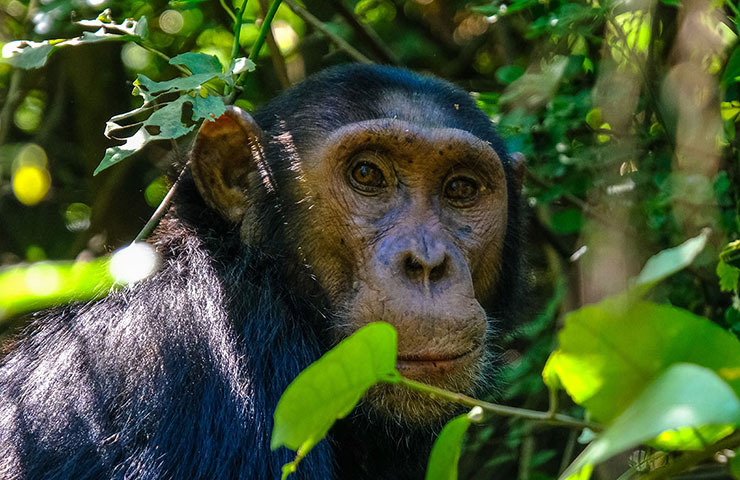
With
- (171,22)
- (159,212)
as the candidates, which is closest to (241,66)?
(159,212)

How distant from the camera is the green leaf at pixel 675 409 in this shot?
1263 millimetres

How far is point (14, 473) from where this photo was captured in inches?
140

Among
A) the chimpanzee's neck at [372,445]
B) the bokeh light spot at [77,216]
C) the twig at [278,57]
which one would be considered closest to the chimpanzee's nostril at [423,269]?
the chimpanzee's neck at [372,445]

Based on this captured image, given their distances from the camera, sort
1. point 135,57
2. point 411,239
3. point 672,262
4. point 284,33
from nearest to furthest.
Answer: point 672,262
point 411,239
point 135,57
point 284,33

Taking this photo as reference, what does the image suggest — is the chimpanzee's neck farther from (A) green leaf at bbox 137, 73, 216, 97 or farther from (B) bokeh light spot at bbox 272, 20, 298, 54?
(B) bokeh light spot at bbox 272, 20, 298, 54

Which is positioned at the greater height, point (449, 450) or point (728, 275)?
point (449, 450)

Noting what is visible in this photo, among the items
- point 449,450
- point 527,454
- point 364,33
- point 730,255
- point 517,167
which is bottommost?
point 527,454

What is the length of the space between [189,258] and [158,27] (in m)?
3.93

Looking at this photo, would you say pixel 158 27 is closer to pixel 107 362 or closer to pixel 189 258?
pixel 189 258

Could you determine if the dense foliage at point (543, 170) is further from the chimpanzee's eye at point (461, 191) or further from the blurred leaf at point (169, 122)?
the chimpanzee's eye at point (461, 191)

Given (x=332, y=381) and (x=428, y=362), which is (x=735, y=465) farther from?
(x=428, y=362)

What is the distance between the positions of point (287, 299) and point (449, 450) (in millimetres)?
2215

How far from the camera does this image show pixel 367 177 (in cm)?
429

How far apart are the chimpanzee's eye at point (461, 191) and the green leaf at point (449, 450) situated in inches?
102
